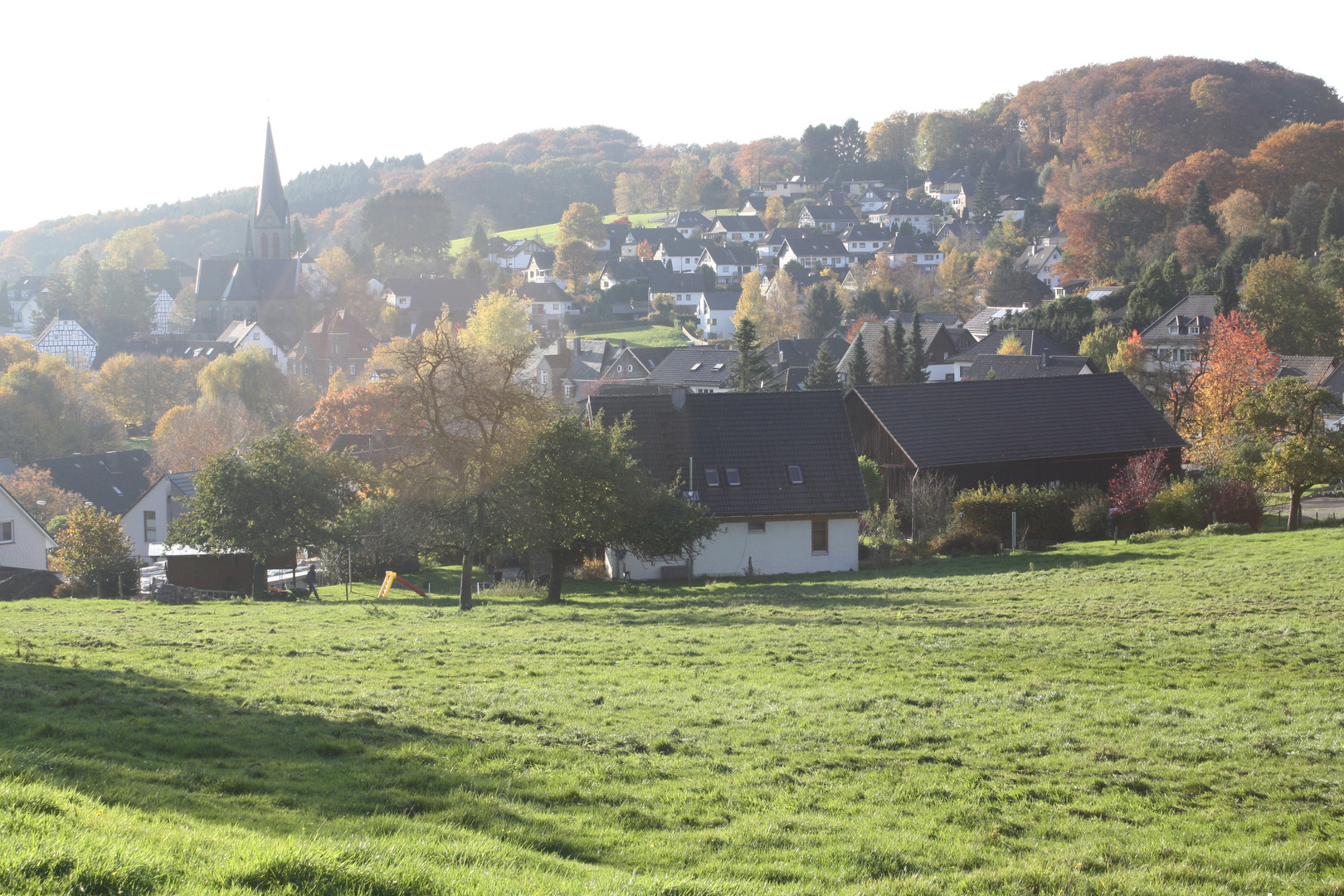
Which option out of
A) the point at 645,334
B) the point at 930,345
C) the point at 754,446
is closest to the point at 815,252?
the point at 645,334

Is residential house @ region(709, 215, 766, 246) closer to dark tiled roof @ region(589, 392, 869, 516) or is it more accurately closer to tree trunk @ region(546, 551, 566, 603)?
dark tiled roof @ region(589, 392, 869, 516)

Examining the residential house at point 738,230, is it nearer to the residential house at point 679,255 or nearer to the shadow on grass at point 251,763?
the residential house at point 679,255

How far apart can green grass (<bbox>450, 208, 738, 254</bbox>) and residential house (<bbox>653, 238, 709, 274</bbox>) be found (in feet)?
92.0

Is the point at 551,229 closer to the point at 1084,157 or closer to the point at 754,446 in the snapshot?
the point at 1084,157

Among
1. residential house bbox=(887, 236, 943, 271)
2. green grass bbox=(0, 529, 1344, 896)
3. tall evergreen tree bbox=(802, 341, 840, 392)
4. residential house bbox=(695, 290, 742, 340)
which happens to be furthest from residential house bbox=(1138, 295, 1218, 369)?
green grass bbox=(0, 529, 1344, 896)

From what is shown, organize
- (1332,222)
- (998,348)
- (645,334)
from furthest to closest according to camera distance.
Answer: (645,334) → (998,348) → (1332,222)

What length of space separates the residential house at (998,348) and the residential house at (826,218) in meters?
71.8

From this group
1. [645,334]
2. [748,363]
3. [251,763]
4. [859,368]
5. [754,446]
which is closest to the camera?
[251,763]

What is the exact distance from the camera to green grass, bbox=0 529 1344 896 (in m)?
5.85

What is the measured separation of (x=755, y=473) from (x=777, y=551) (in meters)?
2.73

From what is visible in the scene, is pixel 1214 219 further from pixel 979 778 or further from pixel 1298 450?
pixel 979 778

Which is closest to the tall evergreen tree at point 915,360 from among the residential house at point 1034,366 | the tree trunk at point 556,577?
the residential house at point 1034,366

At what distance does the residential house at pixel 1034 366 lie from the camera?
67.8 m

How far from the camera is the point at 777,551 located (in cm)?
3269
